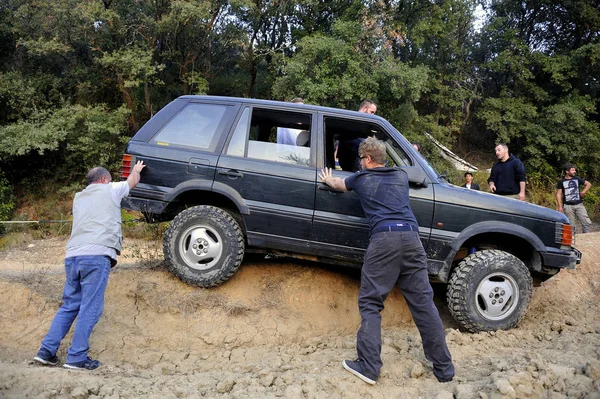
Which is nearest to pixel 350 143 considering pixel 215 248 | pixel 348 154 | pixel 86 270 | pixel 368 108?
pixel 348 154

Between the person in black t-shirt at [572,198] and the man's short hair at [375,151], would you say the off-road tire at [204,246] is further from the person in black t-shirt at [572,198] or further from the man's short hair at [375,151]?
the person in black t-shirt at [572,198]

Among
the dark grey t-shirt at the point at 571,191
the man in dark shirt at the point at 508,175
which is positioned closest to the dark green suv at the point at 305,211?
the man in dark shirt at the point at 508,175

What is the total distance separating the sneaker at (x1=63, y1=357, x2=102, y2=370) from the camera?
4.13 m

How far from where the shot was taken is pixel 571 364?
395 centimetres

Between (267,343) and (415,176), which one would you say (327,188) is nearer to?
(415,176)

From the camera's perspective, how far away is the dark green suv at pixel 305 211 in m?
4.90

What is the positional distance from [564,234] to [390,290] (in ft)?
7.80

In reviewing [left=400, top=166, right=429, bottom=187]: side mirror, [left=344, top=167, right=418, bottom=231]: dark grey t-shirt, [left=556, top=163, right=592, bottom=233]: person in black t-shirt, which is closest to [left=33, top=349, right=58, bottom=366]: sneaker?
[left=344, top=167, right=418, bottom=231]: dark grey t-shirt

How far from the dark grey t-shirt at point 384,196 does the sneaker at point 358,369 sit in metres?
1.13

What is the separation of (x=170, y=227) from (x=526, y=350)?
3746 millimetres

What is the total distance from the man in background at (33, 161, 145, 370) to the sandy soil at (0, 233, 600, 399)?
0.83ft

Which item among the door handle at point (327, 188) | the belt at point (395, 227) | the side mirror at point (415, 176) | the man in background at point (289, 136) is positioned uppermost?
the man in background at point (289, 136)

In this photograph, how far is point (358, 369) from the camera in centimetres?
392

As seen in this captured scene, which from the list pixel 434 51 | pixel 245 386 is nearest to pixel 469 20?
pixel 434 51
